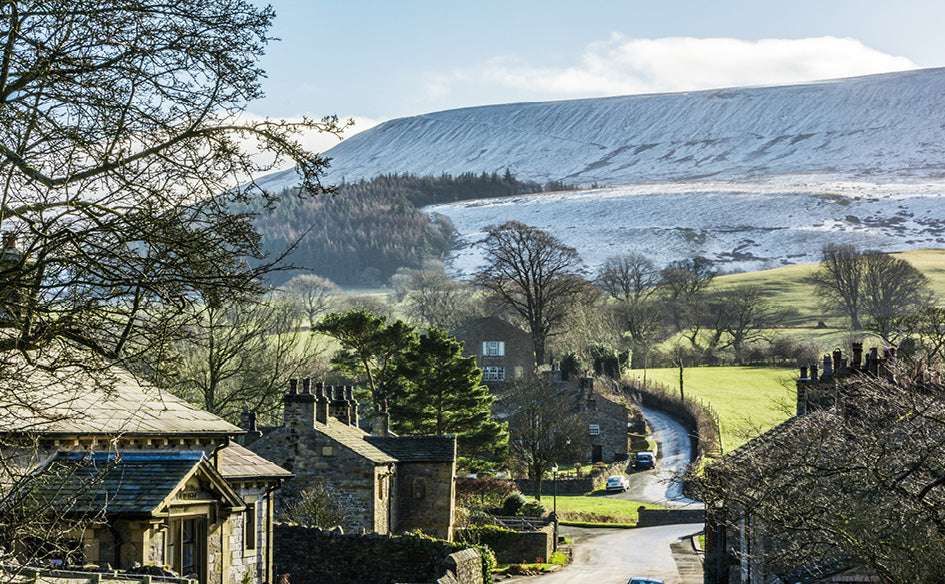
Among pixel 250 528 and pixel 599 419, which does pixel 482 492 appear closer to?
pixel 599 419

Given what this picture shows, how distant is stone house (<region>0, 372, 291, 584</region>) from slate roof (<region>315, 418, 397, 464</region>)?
29.3ft

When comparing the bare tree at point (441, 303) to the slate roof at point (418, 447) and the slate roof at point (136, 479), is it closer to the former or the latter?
the slate roof at point (418, 447)

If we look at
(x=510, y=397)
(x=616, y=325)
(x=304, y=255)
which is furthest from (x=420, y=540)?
(x=304, y=255)

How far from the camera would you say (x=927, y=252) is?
6107 inches

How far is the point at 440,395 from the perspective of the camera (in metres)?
53.1

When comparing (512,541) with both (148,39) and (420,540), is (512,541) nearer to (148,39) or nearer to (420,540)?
(420,540)

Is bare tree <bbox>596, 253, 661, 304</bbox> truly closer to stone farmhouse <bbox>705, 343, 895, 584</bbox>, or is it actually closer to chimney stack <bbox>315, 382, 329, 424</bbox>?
chimney stack <bbox>315, 382, 329, 424</bbox>

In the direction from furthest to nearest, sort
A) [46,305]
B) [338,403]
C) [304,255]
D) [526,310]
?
[304,255]
[526,310]
[338,403]
[46,305]

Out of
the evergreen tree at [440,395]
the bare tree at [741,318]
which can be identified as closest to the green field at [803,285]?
the bare tree at [741,318]

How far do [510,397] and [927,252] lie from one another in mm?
105897

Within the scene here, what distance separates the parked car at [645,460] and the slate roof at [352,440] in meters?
33.9

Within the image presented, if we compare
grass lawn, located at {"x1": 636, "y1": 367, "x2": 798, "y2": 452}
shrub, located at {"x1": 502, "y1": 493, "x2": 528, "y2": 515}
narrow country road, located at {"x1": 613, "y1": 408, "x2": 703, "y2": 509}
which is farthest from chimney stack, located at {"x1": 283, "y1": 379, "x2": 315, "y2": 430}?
grass lawn, located at {"x1": 636, "y1": 367, "x2": 798, "y2": 452}

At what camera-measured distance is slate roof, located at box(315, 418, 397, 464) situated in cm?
3319

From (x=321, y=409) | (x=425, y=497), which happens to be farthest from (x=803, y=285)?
(x=321, y=409)
